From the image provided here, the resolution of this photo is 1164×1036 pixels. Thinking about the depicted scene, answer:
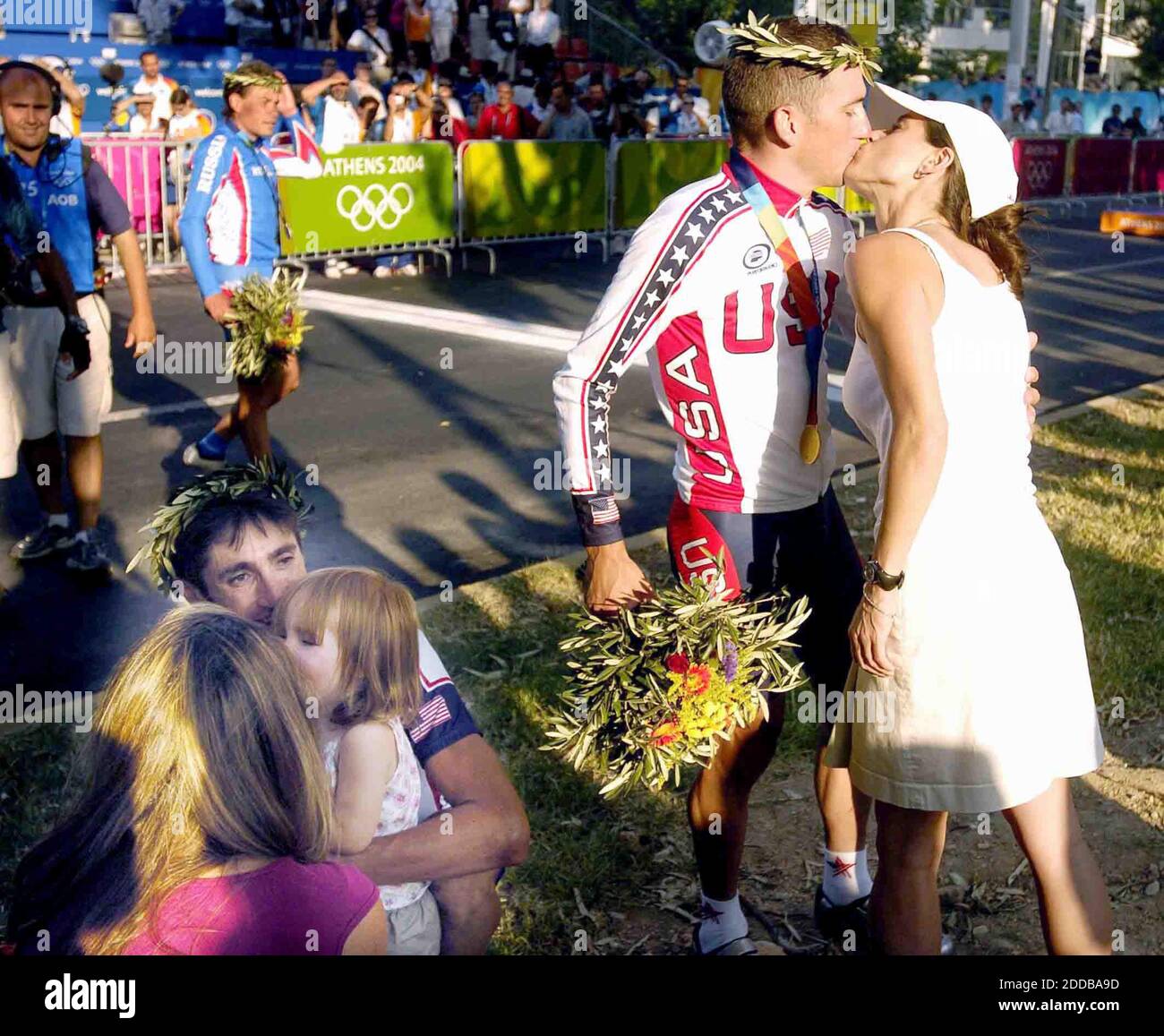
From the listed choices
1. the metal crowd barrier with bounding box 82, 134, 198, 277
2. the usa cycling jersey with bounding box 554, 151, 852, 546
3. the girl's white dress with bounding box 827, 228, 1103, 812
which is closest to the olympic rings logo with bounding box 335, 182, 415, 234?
the metal crowd barrier with bounding box 82, 134, 198, 277

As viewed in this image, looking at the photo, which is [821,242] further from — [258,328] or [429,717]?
[258,328]

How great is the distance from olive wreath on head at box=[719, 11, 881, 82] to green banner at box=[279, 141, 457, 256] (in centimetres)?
1219

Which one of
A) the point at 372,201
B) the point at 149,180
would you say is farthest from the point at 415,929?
the point at 149,180

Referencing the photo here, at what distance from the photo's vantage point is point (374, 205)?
635 inches

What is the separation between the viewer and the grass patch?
415 cm

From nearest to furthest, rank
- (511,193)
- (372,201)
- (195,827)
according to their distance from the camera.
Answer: (195,827) → (372,201) → (511,193)

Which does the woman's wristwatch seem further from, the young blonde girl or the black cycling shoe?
the black cycling shoe

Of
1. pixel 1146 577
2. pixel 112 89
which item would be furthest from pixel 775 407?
pixel 112 89

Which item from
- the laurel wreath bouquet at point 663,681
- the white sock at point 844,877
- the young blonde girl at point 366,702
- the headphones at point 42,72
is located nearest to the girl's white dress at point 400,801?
the young blonde girl at point 366,702

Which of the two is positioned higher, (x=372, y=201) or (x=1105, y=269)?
(x=372, y=201)

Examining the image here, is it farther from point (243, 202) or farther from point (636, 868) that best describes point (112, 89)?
point (636, 868)

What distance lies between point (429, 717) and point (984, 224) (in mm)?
1596

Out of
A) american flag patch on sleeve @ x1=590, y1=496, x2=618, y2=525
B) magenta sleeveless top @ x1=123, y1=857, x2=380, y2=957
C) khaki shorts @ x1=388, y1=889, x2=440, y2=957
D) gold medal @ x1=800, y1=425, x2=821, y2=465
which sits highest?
gold medal @ x1=800, y1=425, x2=821, y2=465

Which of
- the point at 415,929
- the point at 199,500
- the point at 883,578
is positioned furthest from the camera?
the point at 883,578
